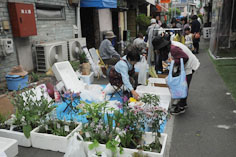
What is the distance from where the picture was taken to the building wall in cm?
585

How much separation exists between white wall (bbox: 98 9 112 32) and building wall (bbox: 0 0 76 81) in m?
2.84

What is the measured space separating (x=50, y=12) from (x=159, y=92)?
5.13 m

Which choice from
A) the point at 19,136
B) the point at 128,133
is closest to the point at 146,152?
the point at 128,133

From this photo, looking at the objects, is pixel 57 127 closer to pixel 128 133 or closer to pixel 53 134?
pixel 53 134

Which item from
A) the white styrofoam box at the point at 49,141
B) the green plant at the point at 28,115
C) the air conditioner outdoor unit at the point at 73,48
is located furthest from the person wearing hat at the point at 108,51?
the white styrofoam box at the point at 49,141

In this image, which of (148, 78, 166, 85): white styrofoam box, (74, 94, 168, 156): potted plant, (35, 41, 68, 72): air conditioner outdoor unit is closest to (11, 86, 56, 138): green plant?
(74, 94, 168, 156): potted plant

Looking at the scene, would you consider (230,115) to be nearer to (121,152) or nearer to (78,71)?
(121,152)

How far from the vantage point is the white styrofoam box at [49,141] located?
3.30m

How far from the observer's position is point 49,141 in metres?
3.37

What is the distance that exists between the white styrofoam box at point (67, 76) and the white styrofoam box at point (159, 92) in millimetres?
1698

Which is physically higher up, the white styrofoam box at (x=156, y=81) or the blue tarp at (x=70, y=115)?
the white styrofoam box at (x=156, y=81)

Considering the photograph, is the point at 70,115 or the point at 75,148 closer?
the point at 75,148

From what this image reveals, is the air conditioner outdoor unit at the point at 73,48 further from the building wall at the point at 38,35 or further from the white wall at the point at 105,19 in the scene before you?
the white wall at the point at 105,19

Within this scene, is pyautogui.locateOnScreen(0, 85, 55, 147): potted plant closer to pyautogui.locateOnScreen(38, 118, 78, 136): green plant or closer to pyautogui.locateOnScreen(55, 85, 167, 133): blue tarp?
pyautogui.locateOnScreen(38, 118, 78, 136): green plant
